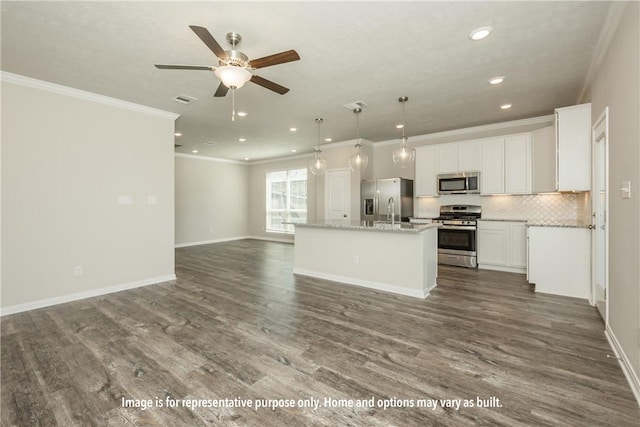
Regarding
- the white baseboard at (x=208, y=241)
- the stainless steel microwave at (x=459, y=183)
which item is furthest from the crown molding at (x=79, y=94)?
the stainless steel microwave at (x=459, y=183)

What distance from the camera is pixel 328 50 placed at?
287cm

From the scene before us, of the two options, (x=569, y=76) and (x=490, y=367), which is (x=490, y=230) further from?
(x=490, y=367)

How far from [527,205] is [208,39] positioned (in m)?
5.83

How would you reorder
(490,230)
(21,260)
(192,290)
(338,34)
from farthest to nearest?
1. (490,230)
2. (192,290)
3. (21,260)
4. (338,34)

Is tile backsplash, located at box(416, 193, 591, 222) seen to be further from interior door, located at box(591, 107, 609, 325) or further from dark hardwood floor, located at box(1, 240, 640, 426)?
dark hardwood floor, located at box(1, 240, 640, 426)

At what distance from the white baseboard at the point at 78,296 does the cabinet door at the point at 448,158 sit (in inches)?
218

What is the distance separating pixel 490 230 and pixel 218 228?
7822 mm

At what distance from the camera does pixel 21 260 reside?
11.3ft

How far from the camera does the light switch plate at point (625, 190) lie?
6.87ft

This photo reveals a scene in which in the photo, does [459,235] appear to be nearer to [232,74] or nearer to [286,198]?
[232,74]

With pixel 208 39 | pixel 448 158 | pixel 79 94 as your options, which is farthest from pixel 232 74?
pixel 448 158

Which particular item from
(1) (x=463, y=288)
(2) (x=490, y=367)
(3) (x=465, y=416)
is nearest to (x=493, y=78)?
(1) (x=463, y=288)

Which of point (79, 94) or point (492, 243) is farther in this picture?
point (492, 243)

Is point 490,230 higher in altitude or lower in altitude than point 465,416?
higher
